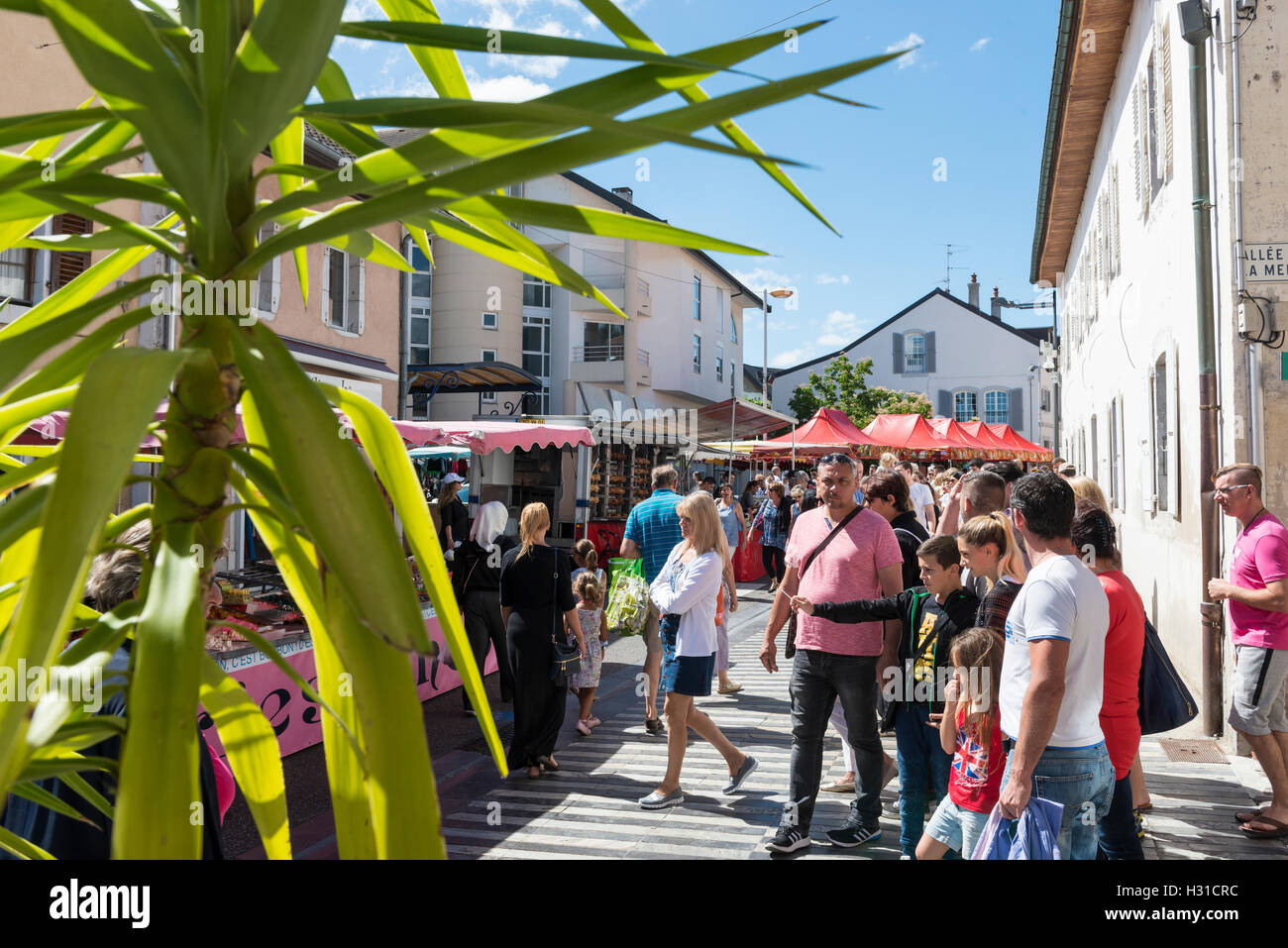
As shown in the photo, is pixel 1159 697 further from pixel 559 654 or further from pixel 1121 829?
pixel 559 654

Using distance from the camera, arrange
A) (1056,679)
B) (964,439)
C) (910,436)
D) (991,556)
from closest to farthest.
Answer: (1056,679) < (991,556) < (910,436) < (964,439)

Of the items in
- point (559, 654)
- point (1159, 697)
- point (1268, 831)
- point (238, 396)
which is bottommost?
point (1268, 831)

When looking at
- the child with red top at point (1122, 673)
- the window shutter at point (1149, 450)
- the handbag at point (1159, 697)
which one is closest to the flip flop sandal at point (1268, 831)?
the handbag at point (1159, 697)

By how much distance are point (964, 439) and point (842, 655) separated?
20.4 metres

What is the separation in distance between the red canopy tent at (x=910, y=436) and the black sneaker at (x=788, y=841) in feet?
55.9

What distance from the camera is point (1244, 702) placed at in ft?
17.5

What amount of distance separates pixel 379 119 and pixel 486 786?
20.5 feet

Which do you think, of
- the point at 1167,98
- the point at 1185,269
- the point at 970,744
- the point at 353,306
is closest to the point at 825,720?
the point at 970,744

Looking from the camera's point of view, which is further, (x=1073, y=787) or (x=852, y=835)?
(x=852, y=835)

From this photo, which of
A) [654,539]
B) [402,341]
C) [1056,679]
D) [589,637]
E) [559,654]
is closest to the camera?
[1056,679]

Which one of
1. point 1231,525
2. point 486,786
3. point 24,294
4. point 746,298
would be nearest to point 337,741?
point 486,786

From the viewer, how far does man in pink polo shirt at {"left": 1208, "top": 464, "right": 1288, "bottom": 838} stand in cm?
518

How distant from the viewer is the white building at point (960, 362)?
5400 centimetres

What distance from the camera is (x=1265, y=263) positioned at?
6.87 meters
